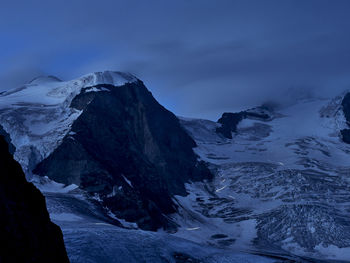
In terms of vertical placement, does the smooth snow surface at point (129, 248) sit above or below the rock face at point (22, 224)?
below

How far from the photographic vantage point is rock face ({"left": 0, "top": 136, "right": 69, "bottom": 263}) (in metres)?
39.8

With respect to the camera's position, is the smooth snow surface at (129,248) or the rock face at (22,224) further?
the smooth snow surface at (129,248)

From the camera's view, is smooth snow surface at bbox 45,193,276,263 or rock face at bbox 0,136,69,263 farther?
smooth snow surface at bbox 45,193,276,263

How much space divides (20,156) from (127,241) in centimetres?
9357

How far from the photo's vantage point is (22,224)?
41969mm

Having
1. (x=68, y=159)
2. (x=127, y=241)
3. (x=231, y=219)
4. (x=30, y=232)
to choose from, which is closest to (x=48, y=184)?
(x=68, y=159)

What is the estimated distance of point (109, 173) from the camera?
179m

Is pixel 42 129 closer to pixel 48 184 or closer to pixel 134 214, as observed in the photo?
pixel 48 184

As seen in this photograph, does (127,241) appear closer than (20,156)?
Yes

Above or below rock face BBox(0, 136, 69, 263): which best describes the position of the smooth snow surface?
below

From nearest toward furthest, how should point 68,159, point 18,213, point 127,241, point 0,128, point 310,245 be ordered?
point 18,213, point 127,241, point 310,245, point 68,159, point 0,128

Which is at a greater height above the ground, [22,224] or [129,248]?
[22,224]

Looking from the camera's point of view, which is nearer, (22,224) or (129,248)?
(22,224)

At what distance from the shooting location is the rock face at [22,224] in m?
39.8
